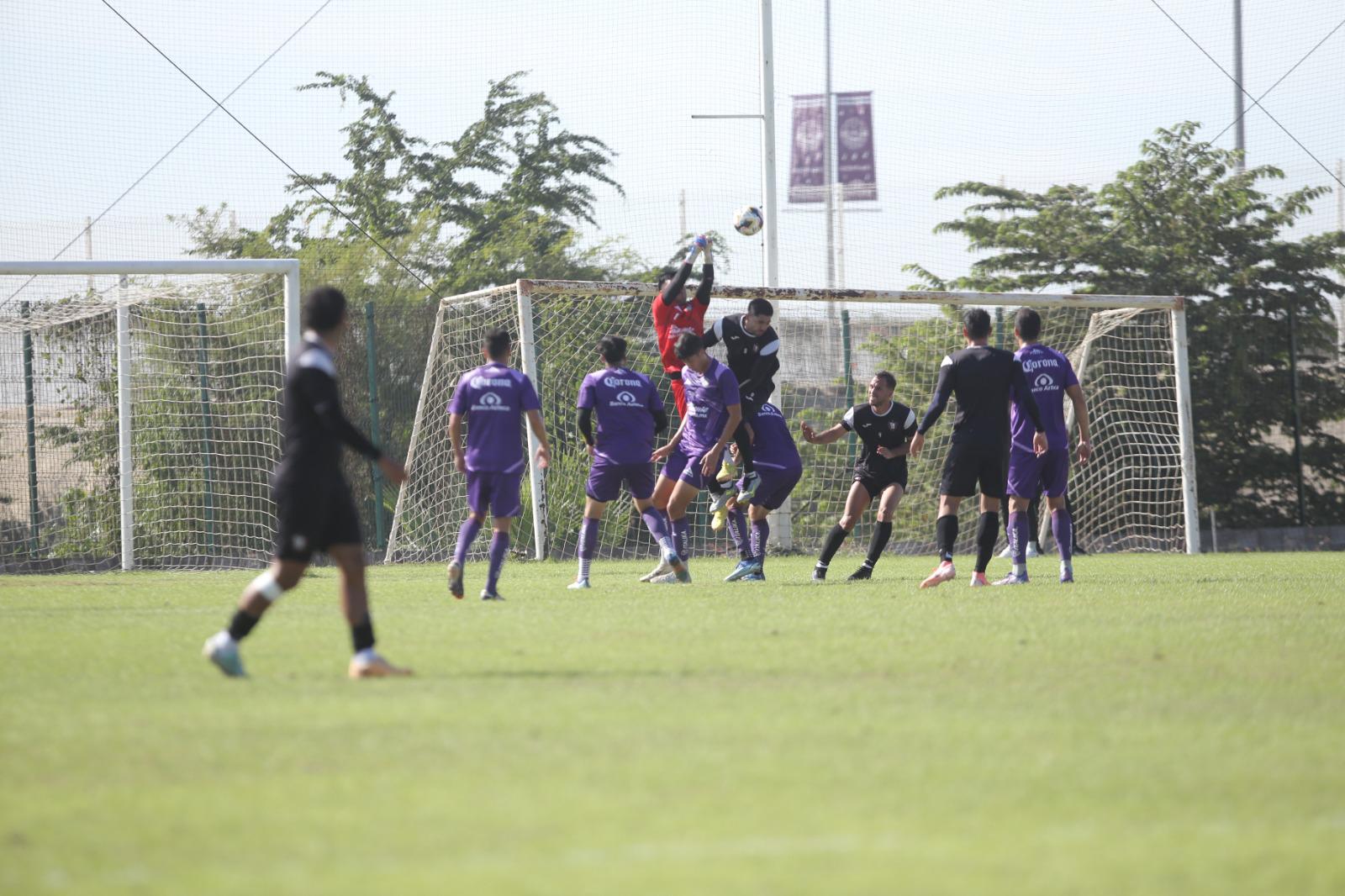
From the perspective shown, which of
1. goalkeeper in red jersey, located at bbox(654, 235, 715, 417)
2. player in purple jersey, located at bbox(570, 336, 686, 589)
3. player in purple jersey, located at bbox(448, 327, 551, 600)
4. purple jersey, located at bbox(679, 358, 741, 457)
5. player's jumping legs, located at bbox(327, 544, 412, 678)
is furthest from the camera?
goalkeeper in red jersey, located at bbox(654, 235, 715, 417)

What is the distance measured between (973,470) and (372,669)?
665 cm

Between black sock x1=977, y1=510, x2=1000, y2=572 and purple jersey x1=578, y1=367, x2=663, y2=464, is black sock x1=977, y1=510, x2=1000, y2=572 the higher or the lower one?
the lower one

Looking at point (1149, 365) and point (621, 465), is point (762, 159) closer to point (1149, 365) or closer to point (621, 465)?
point (1149, 365)

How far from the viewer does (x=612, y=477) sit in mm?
12570

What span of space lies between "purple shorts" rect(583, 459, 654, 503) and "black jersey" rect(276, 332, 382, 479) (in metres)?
5.71

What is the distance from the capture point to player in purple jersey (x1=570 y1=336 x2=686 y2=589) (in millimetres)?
12508

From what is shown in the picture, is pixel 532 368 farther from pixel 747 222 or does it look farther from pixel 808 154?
pixel 808 154

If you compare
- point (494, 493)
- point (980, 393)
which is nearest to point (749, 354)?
point (980, 393)

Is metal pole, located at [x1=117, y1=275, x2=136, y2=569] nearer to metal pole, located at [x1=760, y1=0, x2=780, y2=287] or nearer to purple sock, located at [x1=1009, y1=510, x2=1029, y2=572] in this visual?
metal pole, located at [x1=760, y1=0, x2=780, y2=287]

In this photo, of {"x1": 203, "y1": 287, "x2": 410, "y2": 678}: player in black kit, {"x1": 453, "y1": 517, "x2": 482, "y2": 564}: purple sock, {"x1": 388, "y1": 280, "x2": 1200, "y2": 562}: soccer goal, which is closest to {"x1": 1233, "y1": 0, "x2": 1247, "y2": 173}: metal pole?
{"x1": 388, "y1": 280, "x2": 1200, "y2": 562}: soccer goal

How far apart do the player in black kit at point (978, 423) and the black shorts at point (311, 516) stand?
6.27 metres

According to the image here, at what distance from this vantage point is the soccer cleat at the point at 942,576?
1205 cm

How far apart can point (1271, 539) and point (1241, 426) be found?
5.51ft

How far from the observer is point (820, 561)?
13.2 metres
